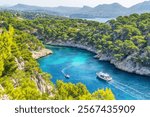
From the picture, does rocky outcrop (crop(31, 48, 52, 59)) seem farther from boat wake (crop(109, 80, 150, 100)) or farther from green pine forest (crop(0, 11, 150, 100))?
boat wake (crop(109, 80, 150, 100))

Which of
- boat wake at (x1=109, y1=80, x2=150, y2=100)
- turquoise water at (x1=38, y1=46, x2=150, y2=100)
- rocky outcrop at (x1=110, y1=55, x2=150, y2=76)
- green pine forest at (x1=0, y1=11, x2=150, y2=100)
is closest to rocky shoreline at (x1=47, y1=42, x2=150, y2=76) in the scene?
rocky outcrop at (x1=110, y1=55, x2=150, y2=76)

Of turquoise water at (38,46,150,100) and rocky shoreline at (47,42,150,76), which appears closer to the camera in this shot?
turquoise water at (38,46,150,100)

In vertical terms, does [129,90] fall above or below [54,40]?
above

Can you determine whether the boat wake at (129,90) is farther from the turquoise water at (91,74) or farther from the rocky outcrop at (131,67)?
the rocky outcrop at (131,67)

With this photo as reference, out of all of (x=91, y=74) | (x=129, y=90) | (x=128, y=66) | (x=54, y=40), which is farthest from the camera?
(x=54, y=40)

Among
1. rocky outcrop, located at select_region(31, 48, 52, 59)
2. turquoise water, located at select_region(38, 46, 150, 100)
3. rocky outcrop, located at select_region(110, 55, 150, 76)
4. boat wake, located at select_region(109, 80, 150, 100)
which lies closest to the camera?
boat wake, located at select_region(109, 80, 150, 100)

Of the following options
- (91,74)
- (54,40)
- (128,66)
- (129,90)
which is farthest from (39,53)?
(129,90)

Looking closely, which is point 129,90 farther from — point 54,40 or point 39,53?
point 54,40
